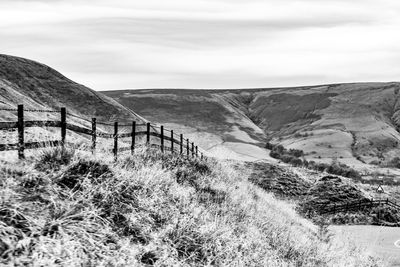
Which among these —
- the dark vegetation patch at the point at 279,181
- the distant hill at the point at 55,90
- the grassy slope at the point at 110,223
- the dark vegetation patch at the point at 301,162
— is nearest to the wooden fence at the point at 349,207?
the dark vegetation patch at the point at 279,181

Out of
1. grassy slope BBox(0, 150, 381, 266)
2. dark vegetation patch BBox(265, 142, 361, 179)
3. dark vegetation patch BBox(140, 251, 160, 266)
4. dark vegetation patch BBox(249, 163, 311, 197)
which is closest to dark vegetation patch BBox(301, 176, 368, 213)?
dark vegetation patch BBox(249, 163, 311, 197)

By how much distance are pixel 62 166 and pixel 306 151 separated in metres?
159

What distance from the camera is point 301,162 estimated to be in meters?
120

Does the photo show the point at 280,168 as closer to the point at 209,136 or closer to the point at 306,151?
the point at 306,151

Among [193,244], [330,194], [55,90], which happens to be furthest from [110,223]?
[55,90]

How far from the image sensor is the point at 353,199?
39.3m

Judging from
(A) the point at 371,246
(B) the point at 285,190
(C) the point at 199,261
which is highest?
(C) the point at 199,261

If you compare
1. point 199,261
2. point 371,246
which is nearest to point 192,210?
point 199,261

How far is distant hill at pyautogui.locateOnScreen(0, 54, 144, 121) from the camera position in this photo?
69125 millimetres

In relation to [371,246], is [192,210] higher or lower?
→ higher

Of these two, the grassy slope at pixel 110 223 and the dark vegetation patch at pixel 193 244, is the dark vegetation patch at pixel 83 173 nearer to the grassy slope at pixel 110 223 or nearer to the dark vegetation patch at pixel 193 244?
the grassy slope at pixel 110 223

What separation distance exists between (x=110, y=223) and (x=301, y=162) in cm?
11720

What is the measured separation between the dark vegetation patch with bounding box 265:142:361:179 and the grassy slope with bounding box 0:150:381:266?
9271 centimetres

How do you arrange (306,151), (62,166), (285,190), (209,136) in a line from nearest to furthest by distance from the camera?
(62,166) → (285,190) → (306,151) → (209,136)
